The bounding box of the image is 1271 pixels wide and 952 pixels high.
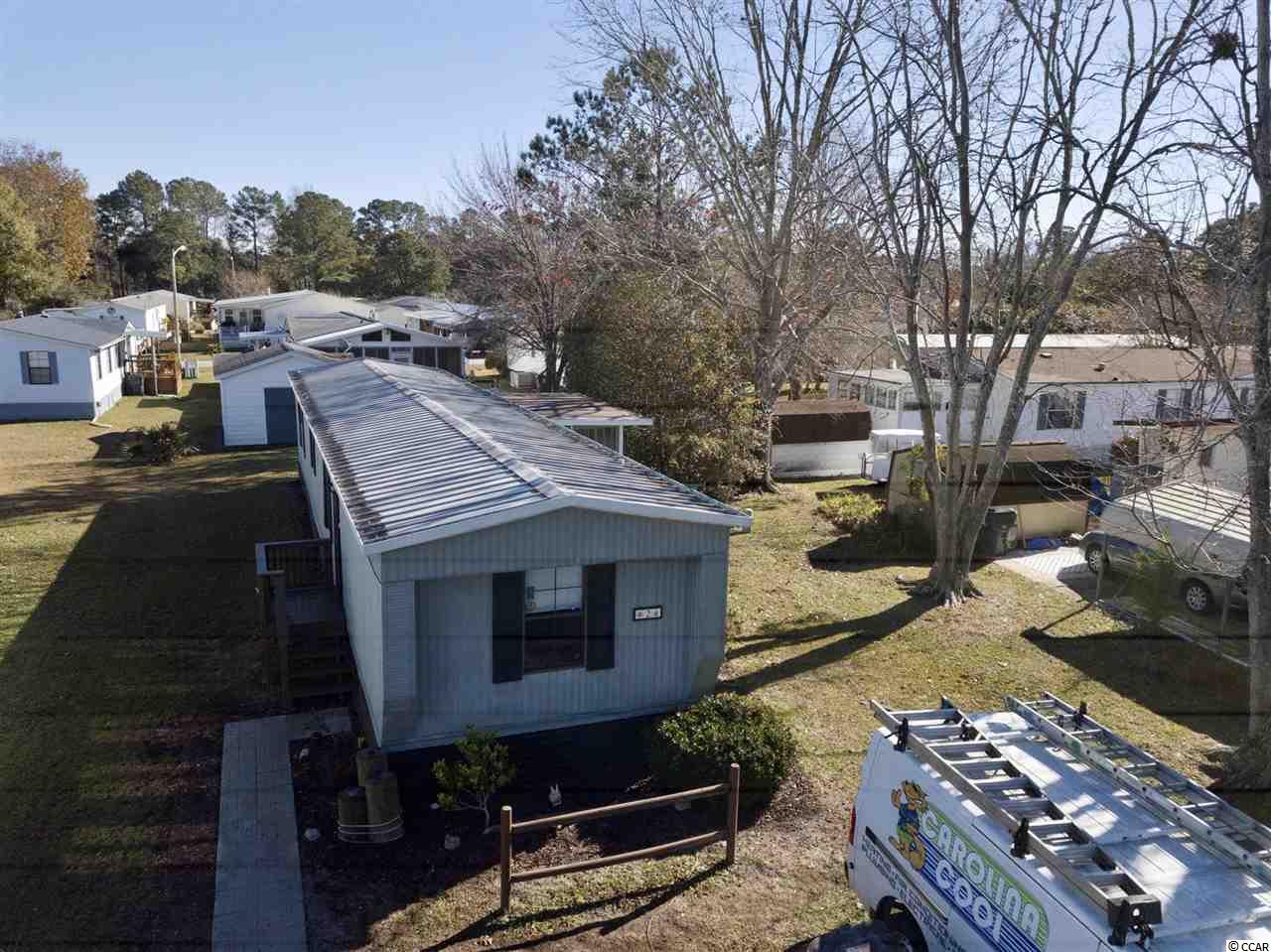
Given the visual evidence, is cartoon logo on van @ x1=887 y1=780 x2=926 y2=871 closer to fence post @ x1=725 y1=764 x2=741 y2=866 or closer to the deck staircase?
fence post @ x1=725 y1=764 x2=741 y2=866

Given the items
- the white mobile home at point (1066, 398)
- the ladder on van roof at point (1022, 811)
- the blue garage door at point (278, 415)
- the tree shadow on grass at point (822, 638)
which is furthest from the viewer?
the blue garage door at point (278, 415)

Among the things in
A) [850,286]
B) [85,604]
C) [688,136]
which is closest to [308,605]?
[85,604]

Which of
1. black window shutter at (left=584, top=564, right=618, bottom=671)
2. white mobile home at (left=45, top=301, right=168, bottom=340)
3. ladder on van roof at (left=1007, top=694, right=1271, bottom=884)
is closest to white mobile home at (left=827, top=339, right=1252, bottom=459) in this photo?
black window shutter at (left=584, top=564, right=618, bottom=671)

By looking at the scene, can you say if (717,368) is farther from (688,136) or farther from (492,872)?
(492,872)

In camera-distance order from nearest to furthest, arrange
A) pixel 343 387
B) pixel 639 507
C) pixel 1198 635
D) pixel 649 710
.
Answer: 1. pixel 639 507
2. pixel 649 710
3. pixel 1198 635
4. pixel 343 387

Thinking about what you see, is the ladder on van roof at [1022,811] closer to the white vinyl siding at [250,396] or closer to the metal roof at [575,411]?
the metal roof at [575,411]

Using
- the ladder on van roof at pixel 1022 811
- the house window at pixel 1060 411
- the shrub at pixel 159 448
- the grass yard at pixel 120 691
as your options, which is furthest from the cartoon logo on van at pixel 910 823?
the shrub at pixel 159 448

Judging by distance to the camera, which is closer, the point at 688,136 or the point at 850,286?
the point at 850,286
